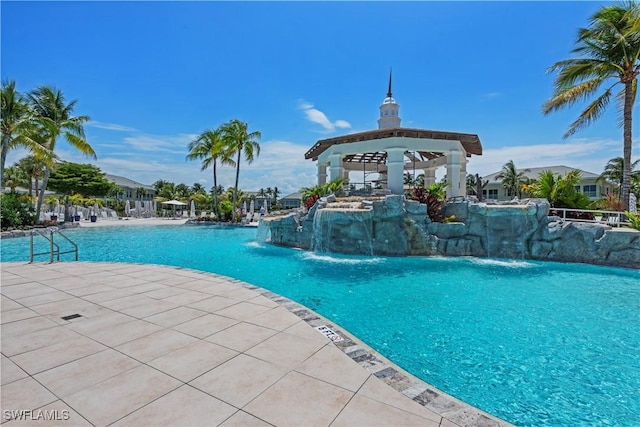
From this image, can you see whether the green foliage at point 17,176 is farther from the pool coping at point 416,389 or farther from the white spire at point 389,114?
the pool coping at point 416,389

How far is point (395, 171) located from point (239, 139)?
15.4m

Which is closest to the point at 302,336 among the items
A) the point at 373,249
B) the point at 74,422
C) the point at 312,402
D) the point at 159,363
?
the point at 312,402

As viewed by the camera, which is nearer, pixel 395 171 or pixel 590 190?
pixel 395 171

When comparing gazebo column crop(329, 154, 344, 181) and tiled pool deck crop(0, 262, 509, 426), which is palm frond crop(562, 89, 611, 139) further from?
tiled pool deck crop(0, 262, 509, 426)

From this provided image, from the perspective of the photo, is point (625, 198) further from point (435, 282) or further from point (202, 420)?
point (202, 420)

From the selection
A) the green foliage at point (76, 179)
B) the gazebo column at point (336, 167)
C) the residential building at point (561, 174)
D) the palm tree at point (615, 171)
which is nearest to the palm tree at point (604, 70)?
the gazebo column at point (336, 167)

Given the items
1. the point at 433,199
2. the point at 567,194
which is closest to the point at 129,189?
the point at 433,199

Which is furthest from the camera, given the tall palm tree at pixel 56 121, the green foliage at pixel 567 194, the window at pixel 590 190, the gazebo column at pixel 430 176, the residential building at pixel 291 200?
the residential building at pixel 291 200

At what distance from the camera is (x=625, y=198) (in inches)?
553

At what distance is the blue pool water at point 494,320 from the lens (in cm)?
355

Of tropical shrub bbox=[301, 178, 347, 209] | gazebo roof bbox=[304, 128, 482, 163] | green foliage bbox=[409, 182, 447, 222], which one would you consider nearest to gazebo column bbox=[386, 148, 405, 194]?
gazebo roof bbox=[304, 128, 482, 163]

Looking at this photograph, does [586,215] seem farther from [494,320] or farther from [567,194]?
[494,320]

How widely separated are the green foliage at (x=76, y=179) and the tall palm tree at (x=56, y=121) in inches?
415

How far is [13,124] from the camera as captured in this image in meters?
18.2
